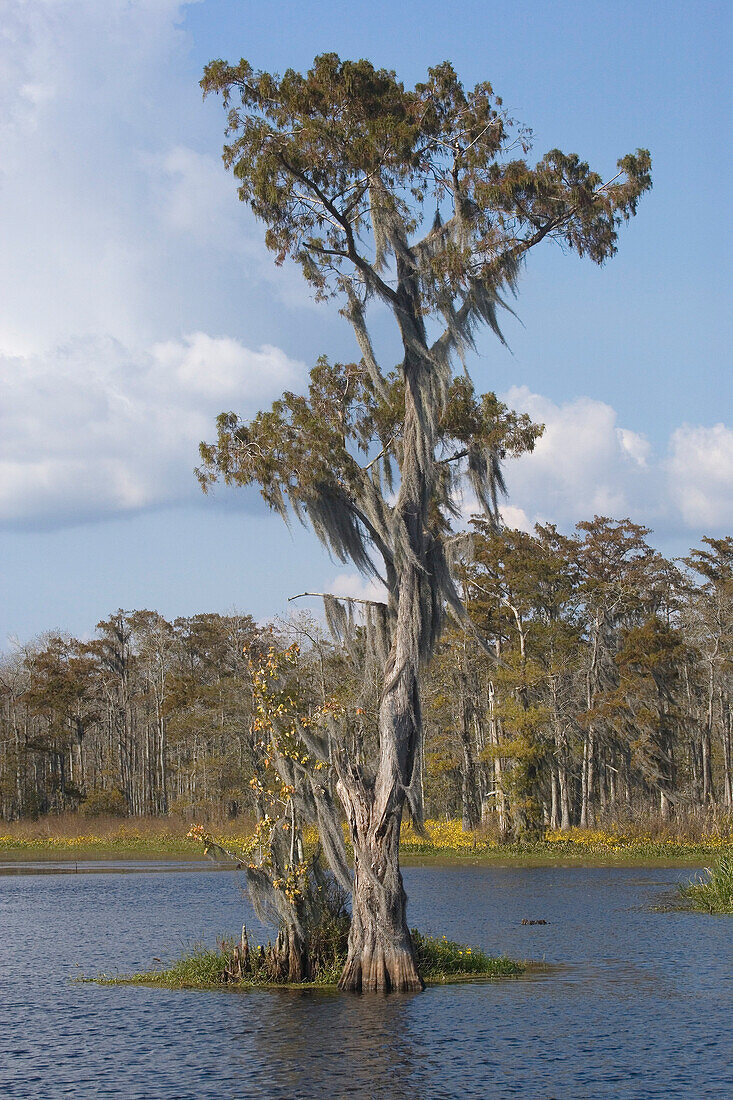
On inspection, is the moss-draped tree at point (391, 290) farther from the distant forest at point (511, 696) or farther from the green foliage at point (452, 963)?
the distant forest at point (511, 696)

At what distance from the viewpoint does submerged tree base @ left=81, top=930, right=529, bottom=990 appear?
16156 millimetres

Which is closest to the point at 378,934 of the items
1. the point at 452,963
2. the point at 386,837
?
the point at 386,837

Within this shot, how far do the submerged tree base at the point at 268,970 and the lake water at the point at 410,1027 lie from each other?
37cm

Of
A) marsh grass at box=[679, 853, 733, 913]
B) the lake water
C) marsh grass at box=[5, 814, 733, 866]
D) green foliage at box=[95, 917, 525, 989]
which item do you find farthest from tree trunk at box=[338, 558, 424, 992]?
marsh grass at box=[5, 814, 733, 866]

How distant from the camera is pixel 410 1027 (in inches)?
536

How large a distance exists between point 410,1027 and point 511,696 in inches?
1298

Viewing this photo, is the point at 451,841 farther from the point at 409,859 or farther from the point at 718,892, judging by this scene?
the point at 718,892

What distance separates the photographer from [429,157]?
16719 mm

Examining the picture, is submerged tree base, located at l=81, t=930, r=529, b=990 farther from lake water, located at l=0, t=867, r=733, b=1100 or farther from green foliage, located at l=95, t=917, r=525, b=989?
lake water, located at l=0, t=867, r=733, b=1100

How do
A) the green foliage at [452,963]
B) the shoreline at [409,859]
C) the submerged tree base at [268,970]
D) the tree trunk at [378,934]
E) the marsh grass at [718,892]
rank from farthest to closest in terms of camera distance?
the shoreline at [409,859]
the marsh grass at [718,892]
the green foliage at [452,963]
the submerged tree base at [268,970]
the tree trunk at [378,934]

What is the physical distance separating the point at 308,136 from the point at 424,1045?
1182cm

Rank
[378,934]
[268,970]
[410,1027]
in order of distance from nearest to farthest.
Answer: [410,1027]
[378,934]
[268,970]


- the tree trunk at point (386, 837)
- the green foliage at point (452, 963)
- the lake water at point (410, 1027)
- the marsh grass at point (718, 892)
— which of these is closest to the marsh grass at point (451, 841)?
the marsh grass at point (718, 892)

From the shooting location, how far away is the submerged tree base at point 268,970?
1616 centimetres
